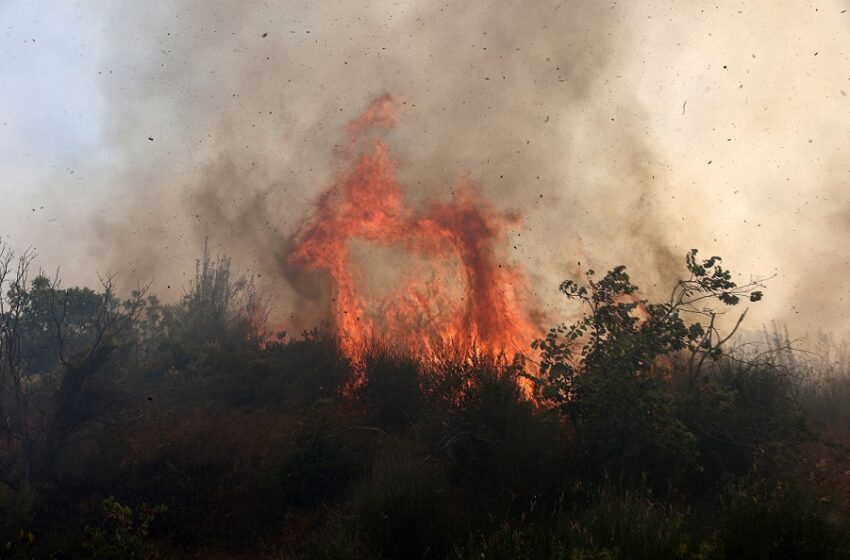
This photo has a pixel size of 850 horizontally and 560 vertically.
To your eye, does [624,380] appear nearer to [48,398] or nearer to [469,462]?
[469,462]

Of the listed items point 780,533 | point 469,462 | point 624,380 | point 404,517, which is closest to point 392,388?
point 469,462

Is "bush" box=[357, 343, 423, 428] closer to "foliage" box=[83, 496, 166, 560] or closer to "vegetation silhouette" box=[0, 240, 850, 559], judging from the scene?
"vegetation silhouette" box=[0, 240, 850, 559]

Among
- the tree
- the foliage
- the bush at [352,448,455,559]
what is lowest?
the foliage

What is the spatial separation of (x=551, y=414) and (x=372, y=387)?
6250 mm

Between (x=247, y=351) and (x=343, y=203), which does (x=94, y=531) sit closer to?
(x=247, y=351)

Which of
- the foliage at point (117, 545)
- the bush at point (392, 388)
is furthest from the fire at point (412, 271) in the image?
the foliage at point (117, 545)

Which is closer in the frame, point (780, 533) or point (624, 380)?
point (780, 533)

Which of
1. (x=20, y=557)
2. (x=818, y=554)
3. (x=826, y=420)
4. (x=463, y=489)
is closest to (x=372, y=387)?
(x=463, y=489)

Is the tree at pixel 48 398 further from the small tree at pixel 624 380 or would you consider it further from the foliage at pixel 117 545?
the small tree at pixel 624 380

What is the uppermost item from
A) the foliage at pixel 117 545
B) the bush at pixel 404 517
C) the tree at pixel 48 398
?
the tree at pixel 48 398

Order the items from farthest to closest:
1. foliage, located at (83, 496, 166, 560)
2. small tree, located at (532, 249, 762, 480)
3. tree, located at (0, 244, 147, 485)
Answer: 1. tree, located at (0, 244, 147, 485)
2. small tree, located at (532, 249, 762, 480)
3. foliage, located at (83, 496, 166, 560)

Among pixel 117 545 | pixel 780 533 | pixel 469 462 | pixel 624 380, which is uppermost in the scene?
pixel 624 380

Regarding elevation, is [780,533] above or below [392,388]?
below

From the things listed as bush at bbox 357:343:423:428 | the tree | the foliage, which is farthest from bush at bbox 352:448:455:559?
the tree
